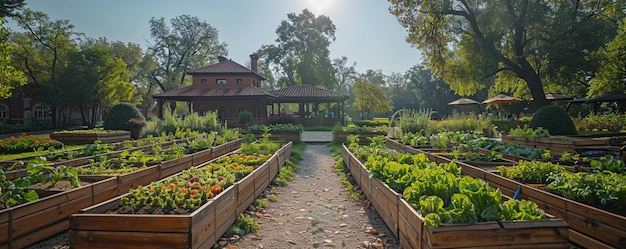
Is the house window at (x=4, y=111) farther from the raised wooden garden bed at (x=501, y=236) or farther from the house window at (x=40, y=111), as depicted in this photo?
the raised wooden garden bed at (x=501, y=236)

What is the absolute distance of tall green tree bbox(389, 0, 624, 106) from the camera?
16177mm

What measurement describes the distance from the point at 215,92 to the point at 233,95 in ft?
8.33

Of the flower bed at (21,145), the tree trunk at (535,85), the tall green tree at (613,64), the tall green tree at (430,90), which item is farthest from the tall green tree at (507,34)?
the tall green tree at (430,90)

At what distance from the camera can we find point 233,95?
84.3ft

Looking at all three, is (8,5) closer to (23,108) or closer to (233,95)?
(233,95)

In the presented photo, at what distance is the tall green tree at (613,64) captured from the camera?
16.8m

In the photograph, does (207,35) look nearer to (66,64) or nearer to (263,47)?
(263,47)

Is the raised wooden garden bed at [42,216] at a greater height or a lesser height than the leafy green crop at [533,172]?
lesser

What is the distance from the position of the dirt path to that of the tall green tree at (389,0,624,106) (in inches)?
593

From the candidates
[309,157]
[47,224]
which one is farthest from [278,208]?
[309,157]

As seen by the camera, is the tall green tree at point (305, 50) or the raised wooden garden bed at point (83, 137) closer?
the raised wooden garden bed at point (83, 137)

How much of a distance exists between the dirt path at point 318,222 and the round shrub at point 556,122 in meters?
9.44

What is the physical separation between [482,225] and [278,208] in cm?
317

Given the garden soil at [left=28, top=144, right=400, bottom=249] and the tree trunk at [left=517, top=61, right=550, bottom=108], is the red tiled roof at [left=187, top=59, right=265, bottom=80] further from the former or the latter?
the garden soil at [left=28, top=144, right=400, bottom=249]
